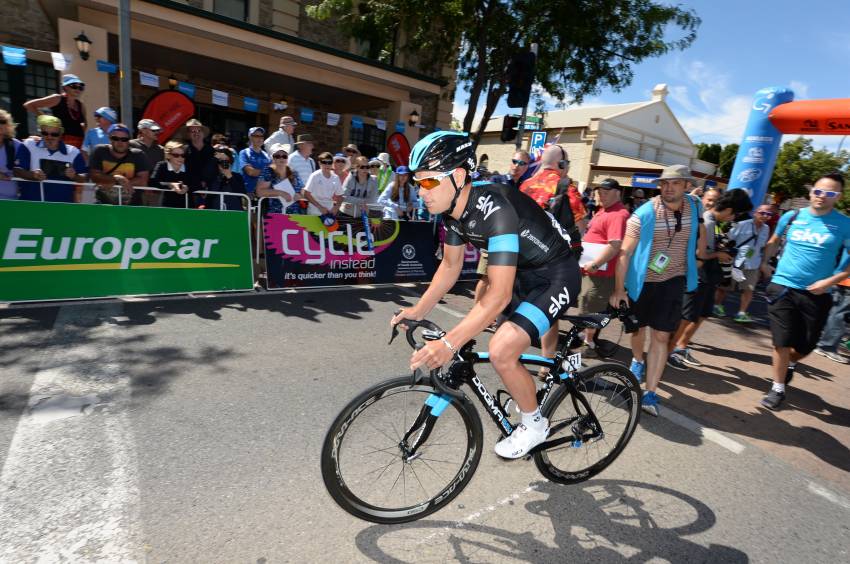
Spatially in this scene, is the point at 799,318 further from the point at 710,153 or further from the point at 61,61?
the point at 710,153

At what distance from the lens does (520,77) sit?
9508 mm

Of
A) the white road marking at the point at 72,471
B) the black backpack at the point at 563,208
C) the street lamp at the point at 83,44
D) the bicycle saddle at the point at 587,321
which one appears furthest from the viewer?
the street lamp at the point at 83,44

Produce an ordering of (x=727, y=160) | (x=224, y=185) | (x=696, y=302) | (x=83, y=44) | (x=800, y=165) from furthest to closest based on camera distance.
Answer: (x=727, y=160)
(x=800, y=165)
(x=83, y=44)
(x=224, y=185)
(x=696, y=302)

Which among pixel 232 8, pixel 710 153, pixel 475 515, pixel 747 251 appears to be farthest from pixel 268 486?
pixel 710 153

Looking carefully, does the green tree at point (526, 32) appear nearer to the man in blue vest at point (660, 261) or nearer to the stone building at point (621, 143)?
the man in blue vest at point (660, 261)

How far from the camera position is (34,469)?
271 cm

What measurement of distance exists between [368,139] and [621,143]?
1032 inches

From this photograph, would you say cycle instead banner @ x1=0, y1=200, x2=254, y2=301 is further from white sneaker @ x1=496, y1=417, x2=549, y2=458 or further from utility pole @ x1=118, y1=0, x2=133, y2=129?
white sneaker @ x1=496, y1=417, x2=549, y2=458

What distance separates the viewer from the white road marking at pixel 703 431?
3.85 metres

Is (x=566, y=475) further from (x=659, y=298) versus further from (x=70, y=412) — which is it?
(x=70, y=412)

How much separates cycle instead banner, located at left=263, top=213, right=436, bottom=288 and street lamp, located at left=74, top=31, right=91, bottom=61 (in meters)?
6.68

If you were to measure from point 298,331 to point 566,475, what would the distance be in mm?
3503

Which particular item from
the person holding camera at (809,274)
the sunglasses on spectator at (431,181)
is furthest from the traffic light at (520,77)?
the sunglasses on spectator at (431,181)

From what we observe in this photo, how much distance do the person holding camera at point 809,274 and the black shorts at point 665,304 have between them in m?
1.35
